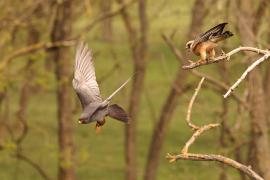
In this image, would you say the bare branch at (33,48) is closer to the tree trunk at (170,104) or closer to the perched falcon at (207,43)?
the tree trunk at (170,104)

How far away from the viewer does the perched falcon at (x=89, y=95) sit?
2.76 m

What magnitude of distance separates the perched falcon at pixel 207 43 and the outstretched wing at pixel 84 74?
413 mm

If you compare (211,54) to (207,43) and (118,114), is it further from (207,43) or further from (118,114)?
(118,114)

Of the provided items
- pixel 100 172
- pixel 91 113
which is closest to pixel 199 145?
pixel 100 172

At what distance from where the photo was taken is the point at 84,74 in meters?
3.31

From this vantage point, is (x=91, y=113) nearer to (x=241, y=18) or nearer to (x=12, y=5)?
(x=241, y=18)

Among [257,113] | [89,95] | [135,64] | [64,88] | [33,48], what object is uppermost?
[135,64]

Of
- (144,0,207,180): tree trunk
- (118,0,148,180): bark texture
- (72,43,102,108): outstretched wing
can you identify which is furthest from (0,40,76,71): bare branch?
(72,43,102,108): outstretched wing

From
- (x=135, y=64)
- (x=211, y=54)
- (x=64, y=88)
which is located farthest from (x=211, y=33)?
(x=135, y=64)

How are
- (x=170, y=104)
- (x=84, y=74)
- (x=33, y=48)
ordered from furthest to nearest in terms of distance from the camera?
(x=170, y=104) → (x=33, y=48) → (x=84, y=74)

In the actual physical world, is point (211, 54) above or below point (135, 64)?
below

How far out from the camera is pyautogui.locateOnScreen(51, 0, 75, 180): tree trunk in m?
11.8

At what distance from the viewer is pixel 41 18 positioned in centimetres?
1288

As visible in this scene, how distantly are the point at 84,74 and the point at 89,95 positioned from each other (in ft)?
0.86
